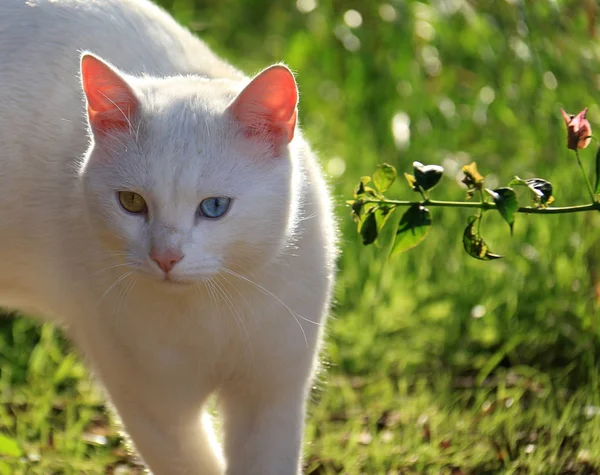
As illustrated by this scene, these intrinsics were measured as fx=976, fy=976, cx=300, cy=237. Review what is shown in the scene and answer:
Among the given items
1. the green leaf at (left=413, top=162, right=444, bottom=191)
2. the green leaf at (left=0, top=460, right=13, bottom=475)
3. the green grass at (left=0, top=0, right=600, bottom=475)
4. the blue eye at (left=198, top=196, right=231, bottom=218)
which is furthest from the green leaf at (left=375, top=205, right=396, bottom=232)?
the green leaf at (left=0, top=460, right=13, bottom=475)

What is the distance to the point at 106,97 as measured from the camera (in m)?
2.10

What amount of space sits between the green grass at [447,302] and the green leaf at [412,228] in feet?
2.70

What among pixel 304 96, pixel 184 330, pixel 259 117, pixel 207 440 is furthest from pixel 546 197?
Result: pixel 304 96

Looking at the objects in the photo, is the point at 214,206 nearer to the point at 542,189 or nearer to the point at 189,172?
the point at 189,172

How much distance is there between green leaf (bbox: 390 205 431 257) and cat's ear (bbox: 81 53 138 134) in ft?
2.11

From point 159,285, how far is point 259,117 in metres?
0.42

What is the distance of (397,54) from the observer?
14.5ft

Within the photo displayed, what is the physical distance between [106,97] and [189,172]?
275 mm

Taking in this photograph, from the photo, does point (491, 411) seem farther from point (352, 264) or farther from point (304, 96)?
point (304, 96)

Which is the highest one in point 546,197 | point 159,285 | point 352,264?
point 546,197

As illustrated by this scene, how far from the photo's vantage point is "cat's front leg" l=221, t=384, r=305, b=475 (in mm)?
2385

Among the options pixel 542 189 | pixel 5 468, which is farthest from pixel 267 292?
pixel 5 468

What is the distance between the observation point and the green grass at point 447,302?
2.89 meters

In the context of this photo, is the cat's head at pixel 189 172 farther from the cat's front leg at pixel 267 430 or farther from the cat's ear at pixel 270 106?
the cat's front leg at pixel 267 430
